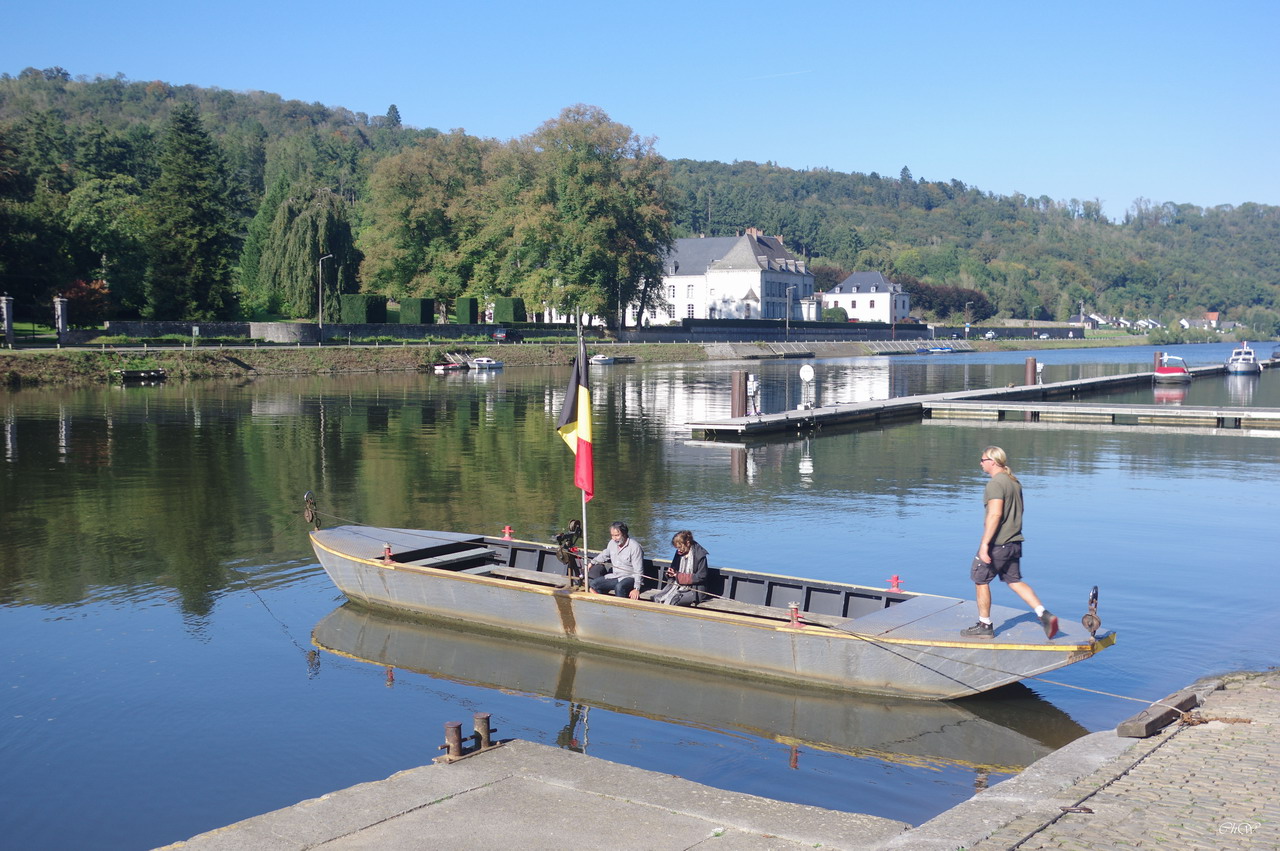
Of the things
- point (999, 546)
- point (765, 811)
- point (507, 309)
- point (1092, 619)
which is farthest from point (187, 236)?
point (765, 811)

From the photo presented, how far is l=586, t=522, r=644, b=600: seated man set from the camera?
1445 cm

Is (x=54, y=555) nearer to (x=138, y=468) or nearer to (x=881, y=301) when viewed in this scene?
(x=138, y=468)

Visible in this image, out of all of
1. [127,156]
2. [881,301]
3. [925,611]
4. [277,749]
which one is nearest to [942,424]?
[925,611]

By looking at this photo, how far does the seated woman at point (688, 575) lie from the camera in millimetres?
13969

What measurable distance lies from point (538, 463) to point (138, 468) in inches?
442

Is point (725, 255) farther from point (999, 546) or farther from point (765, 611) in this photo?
point (999, 546)

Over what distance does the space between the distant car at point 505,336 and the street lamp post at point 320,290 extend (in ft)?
48.6

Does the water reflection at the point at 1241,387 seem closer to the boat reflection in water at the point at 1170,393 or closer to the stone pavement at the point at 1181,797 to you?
the boat reflection in water at the point at 1170,393

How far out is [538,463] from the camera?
31.8 meters

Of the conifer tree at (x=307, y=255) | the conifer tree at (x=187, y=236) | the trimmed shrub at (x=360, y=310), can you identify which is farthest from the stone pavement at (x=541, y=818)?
the conifer tree at (x=307, y=255)

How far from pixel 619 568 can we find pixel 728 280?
132m

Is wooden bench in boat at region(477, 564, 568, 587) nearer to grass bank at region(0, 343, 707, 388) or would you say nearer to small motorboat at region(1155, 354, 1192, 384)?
grass bank at region(0, 343, 707, 388)

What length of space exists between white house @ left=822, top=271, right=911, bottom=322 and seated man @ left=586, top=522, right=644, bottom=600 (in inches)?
6084

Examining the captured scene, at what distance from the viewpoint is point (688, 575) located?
14000mm
